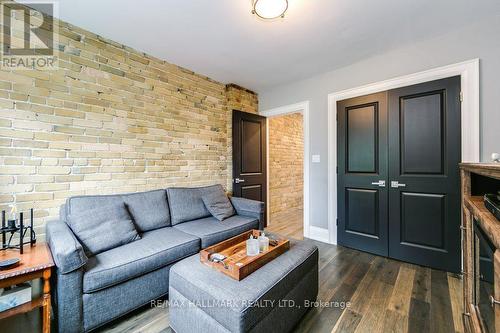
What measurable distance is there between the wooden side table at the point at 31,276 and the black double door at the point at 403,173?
3018mm

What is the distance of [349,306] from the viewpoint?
1.71m

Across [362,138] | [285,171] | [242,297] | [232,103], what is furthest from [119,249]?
[285,171]

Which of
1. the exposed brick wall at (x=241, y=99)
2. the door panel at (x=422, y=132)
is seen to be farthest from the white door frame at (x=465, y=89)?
the exposed brick wall at (x=241, y=99)

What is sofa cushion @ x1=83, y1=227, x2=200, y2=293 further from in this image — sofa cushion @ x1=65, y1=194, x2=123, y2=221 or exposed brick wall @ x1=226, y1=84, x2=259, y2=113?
exposed brick wall @ x1=226, y1=84, x2=259, y2=113

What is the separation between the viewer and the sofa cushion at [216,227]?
2.17m

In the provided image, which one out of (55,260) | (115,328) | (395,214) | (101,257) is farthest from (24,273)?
(395,214)

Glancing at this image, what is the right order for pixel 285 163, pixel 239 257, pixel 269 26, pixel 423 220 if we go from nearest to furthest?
pixel 239 257, pixel 269 26, pixel 423 220, pixel 285 163

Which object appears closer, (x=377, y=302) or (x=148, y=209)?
(x=377, y=302)

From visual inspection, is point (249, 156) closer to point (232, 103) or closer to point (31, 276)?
point (232, 103)

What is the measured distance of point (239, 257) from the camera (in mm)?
1505

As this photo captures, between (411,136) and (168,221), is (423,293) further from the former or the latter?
(168,221)

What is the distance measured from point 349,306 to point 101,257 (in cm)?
200

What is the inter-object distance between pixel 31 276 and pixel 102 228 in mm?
542

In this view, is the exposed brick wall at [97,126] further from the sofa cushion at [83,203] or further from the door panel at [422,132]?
the door panel at [422,132]
